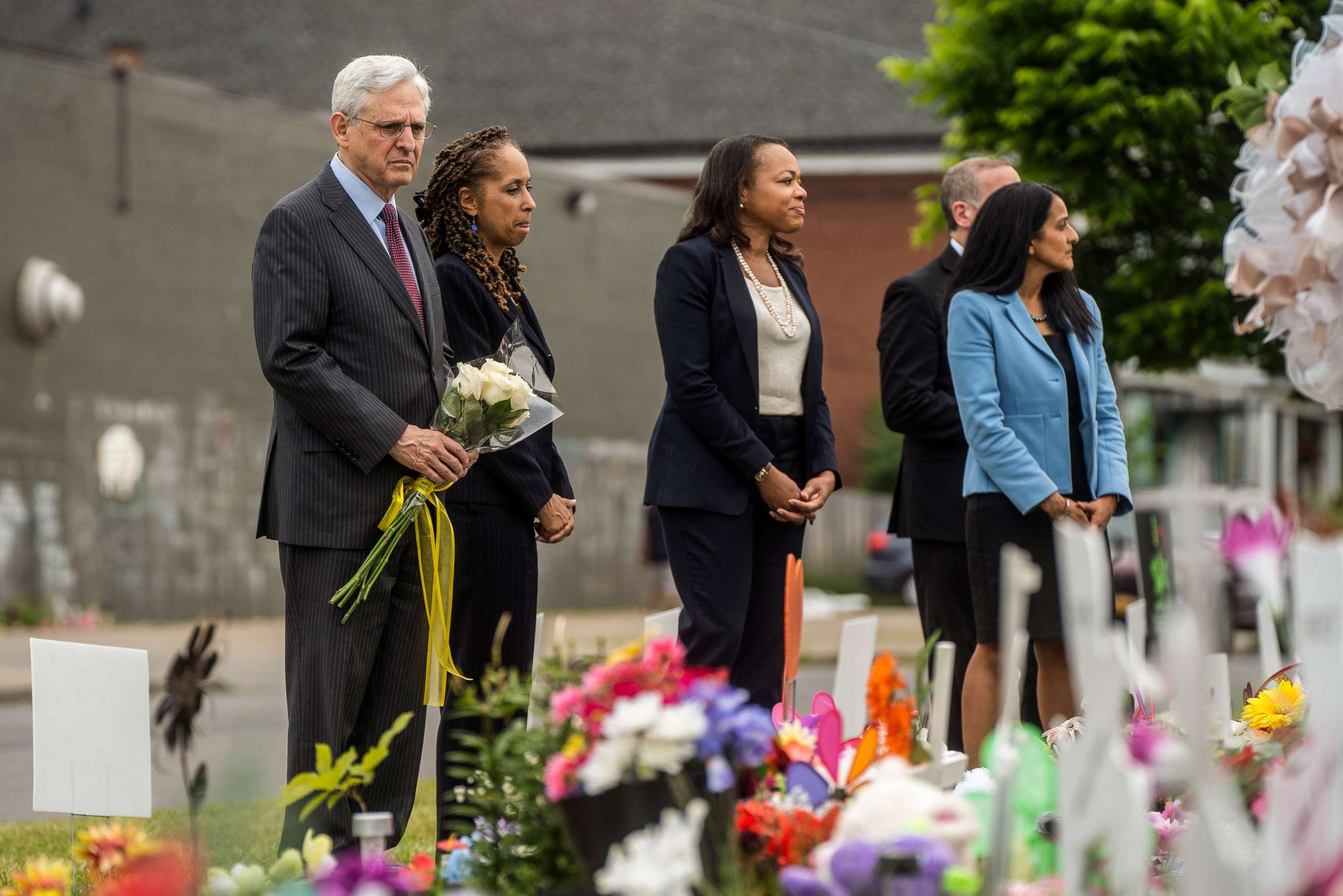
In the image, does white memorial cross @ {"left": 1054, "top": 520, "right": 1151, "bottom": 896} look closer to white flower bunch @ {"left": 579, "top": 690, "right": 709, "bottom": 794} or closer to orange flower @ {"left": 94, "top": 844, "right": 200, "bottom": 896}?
white flower bunch @ {"left": 579, "top": 690, "right": 709, "bottom": 794}

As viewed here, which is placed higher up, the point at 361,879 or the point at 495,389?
the point at 495,389

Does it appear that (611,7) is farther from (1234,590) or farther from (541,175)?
(1234,590)

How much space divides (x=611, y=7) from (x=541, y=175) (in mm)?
11627

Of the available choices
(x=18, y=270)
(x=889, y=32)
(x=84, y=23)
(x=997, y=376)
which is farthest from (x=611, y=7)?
(x=997, y=376)

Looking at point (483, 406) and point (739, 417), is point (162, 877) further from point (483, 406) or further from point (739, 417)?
point (739, 417)

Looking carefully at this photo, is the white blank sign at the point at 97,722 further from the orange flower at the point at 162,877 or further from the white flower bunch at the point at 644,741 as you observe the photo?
the white flower bunch at the point at 644,741

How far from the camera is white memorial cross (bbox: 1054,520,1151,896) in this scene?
6.27ft

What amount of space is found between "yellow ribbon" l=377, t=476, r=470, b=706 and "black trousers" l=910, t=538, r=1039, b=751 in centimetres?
190

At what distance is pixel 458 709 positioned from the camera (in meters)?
2.44

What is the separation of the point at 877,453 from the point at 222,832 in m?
26.3

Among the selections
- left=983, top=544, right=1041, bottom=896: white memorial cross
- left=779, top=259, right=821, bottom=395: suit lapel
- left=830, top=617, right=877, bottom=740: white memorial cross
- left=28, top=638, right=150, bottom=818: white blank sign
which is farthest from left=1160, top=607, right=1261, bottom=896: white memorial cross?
left=779, top=259, right=821, bottom=395: suit lapel

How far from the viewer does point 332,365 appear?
3883mm

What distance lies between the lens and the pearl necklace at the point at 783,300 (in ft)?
16.0

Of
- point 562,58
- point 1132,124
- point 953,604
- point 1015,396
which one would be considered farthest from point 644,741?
point 562,58
